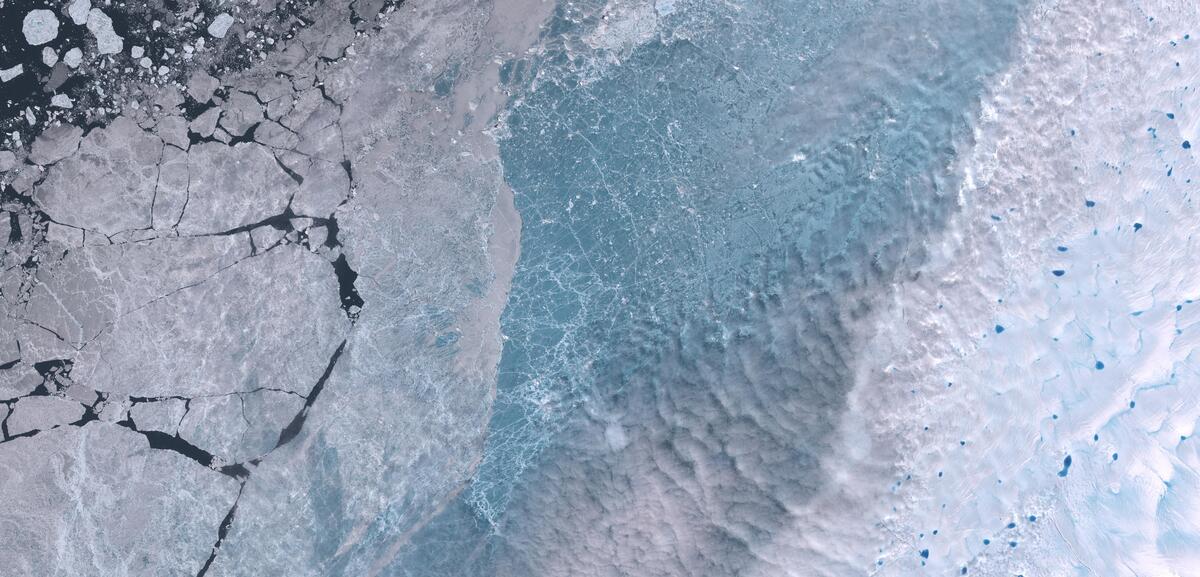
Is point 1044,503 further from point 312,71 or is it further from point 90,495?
point 90,495

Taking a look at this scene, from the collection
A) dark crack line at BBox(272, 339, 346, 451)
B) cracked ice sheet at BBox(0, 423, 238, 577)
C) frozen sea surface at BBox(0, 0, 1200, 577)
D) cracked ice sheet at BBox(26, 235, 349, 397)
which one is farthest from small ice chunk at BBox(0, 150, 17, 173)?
dark crack line at BBox(272, 339, 346, 451)

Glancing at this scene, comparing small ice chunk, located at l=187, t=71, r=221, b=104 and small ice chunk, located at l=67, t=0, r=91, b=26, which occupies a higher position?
small ice chunk, located at l=67, t=0, r=91, b=26

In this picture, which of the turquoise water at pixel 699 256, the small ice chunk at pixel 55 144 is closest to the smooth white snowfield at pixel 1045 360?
the turquoise water at pixel 699 256

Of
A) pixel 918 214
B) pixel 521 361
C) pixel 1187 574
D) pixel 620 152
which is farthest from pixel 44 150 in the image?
pixel 1187 574

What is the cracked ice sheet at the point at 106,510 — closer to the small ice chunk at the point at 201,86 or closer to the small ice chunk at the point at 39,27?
the small ice chunk at the point at 201,86

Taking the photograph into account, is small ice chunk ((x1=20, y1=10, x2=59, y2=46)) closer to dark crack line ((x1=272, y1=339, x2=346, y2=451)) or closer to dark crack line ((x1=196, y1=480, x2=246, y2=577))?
dark crack line ((x1=272, y1=339, x2=346, y2=451))
